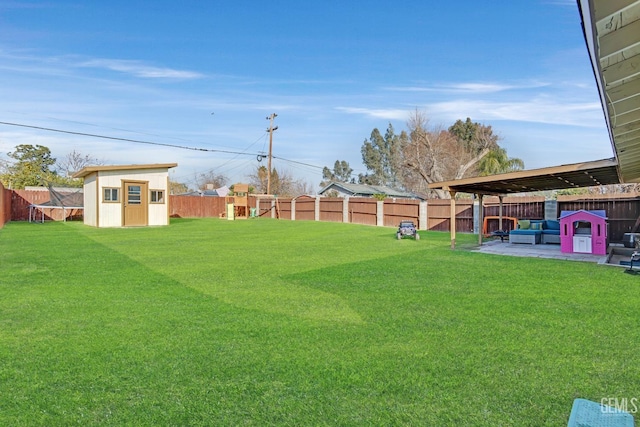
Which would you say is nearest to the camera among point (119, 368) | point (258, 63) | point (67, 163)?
point (119, 368)

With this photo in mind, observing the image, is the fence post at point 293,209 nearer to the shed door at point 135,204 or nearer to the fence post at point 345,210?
the fence post at point 345,210

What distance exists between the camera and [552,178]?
10.4m

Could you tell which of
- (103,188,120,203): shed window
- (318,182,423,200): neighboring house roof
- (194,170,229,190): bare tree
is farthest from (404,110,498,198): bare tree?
(194,170,229,190): bare tree

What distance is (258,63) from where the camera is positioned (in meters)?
22.5

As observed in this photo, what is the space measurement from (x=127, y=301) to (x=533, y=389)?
4478 mm

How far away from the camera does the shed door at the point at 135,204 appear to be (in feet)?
64.8

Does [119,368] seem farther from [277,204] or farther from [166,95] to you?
[277,204]

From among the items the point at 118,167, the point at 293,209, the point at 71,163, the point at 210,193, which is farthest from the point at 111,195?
the point at 71,163

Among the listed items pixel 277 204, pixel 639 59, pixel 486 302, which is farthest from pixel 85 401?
pixel 277 204

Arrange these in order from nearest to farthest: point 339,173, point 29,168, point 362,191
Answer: point 29,168 < point 362,191 < point 339,173

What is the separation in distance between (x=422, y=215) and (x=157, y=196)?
42.5 feet

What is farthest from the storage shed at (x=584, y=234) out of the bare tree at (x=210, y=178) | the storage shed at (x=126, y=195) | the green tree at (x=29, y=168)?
the bare tree at (x=210, y=178)

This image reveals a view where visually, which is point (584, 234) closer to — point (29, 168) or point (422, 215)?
point (422, 215)

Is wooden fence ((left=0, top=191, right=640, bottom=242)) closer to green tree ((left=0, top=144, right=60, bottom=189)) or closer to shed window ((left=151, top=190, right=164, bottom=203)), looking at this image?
shed window ((left=151, top=190, right=164, bottom=203))
